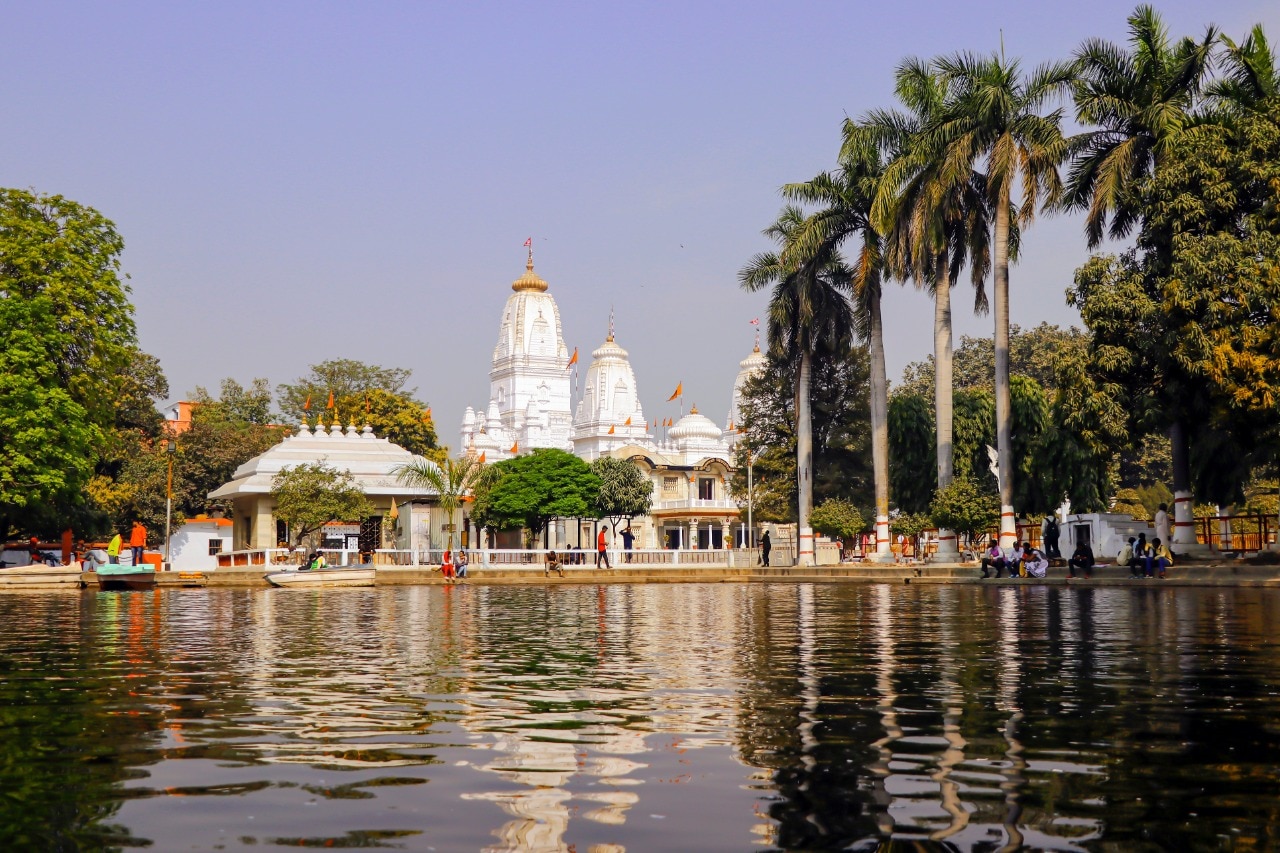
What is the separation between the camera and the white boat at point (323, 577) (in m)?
40.5

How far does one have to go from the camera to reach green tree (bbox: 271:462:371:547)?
50.3 m

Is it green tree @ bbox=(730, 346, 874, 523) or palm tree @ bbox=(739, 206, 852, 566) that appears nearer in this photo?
palm tree @ bbox=(739, 206, 852, 566)

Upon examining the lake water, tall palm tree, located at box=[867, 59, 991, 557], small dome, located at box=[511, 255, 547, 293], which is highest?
small dome, located at box=[511, 255, 547, 293]

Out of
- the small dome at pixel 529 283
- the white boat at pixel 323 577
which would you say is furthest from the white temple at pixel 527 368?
the white boat at pixel 323 577

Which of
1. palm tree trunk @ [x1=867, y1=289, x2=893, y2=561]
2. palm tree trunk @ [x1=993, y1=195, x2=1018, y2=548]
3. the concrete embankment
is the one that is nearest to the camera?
the concrete embankment

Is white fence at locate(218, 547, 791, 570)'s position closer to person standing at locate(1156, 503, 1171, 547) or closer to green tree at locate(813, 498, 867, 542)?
green tree at locate(813, 498, 867, 542)

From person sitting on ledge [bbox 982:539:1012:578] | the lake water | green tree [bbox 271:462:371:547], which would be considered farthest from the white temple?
the lake water

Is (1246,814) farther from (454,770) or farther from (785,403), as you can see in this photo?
(785,403)

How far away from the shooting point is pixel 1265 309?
30.8 meters

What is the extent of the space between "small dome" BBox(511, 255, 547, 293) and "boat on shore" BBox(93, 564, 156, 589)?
3463 inches

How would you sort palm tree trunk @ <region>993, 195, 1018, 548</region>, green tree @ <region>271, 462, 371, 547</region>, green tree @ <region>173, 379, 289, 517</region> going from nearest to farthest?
palm tree trunk @ <region>993, 195, 1018, 548</region>, green tree @ <region>271, 462, 371, 547</region>, green tree @ <region>173, 379, 289, 517</region>

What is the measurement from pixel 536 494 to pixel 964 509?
24.9 m

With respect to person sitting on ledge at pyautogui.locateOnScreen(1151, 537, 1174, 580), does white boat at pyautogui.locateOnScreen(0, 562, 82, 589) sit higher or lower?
lower

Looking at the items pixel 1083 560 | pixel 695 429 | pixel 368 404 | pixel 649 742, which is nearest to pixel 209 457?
pixel 368 404
